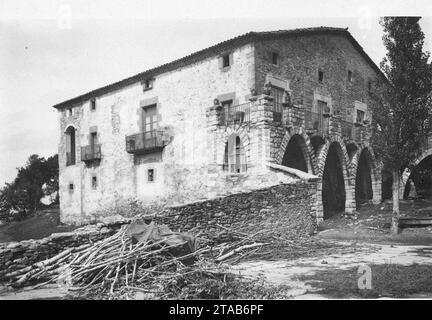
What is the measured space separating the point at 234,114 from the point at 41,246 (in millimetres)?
10084

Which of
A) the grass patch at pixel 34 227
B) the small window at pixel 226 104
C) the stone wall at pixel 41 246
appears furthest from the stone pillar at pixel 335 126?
the grass patch at pixel 34 227

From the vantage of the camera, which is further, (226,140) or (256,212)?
(226,140)

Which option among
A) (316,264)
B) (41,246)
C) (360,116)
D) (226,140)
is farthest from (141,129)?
(316,264)

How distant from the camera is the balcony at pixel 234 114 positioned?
51.3 ft

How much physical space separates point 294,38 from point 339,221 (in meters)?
8.34

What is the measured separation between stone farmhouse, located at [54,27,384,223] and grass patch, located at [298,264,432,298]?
5.39 meters

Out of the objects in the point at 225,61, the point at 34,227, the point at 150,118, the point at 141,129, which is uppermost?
the point at 225,61

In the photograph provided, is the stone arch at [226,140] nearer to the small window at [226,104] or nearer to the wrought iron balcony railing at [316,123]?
the small window at [226,104]

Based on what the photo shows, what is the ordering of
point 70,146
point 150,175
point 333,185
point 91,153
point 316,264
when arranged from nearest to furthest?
1. point 316,264
2. point 150,175
3. point 333,185
4. point 91,153
5. point 70,146

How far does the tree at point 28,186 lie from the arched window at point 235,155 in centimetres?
698

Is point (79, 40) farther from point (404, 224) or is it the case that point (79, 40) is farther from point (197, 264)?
point (404, 224)

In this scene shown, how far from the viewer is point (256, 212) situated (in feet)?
35.6

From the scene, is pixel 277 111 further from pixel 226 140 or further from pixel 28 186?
pixel 28 186

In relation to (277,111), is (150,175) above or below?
below
